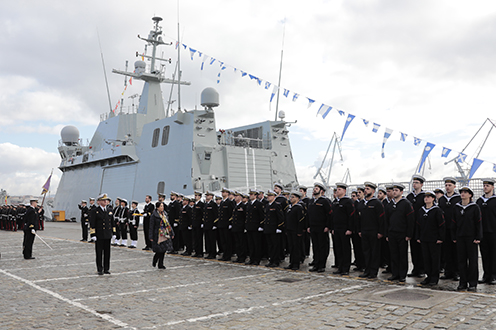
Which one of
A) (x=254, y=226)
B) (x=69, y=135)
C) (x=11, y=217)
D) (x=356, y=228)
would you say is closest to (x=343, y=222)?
(x=356, y=228)

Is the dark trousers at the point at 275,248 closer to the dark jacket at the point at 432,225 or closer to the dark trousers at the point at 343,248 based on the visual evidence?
the dark trousers at the point at 343,248

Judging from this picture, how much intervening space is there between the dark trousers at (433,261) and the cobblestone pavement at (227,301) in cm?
22

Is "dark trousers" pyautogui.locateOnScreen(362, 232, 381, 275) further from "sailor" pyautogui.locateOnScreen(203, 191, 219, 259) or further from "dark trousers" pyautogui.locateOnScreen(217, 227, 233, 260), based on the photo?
"sailor" pyautogui.locateOnScreen(203, 191, 219, 259)

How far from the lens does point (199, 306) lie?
560cm

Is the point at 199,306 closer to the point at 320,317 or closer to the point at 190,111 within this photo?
the point at 320,317

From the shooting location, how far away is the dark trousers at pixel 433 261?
6836 millimetres

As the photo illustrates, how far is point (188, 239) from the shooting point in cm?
1173

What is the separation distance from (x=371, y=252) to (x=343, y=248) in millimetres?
577

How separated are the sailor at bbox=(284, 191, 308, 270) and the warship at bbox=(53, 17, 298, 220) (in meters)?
10.5

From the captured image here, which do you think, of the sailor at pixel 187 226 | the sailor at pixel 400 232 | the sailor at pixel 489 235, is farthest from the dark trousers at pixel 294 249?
the sailor at pixel 187 226

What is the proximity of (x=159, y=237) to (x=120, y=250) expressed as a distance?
15.2 ft

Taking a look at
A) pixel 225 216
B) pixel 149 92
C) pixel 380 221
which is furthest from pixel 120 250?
pixel 149 92

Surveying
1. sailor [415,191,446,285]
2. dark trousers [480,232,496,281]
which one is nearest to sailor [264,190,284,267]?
sailor [415,191,446,285]

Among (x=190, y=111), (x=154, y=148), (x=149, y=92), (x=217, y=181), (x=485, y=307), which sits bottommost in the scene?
(x=485, y=307)
